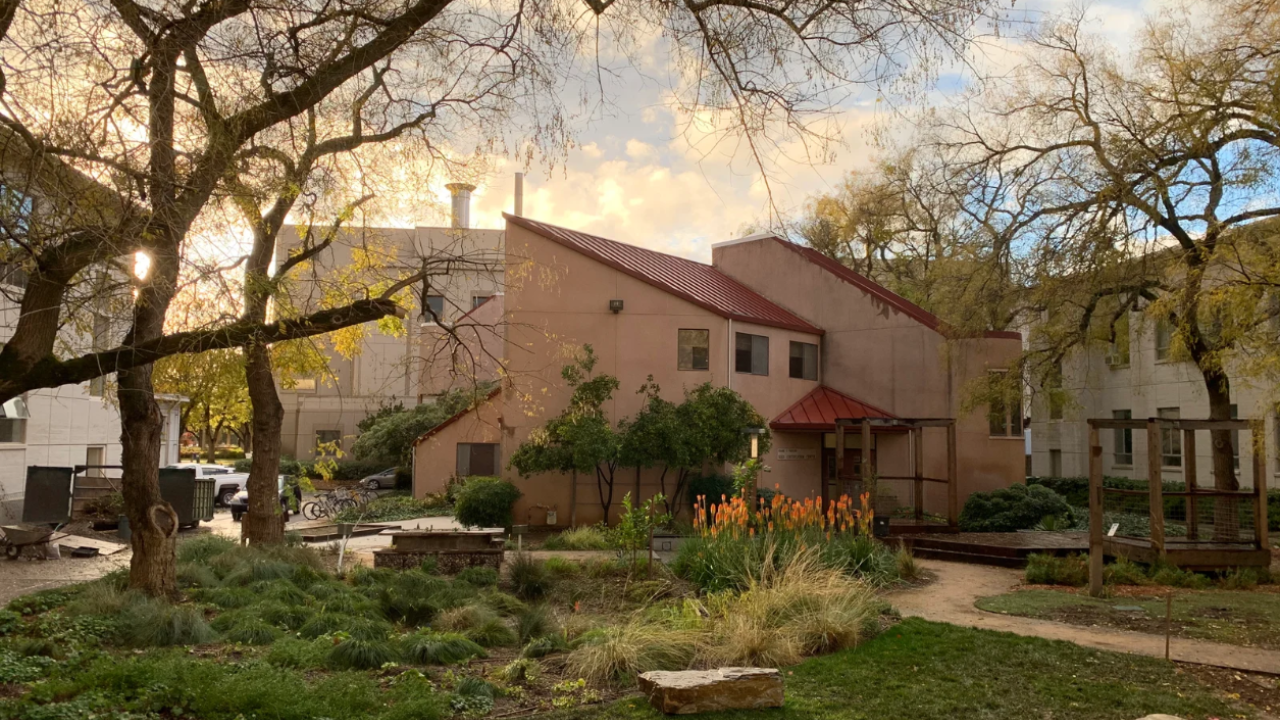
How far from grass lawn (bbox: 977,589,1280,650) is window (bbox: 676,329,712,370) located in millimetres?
11823

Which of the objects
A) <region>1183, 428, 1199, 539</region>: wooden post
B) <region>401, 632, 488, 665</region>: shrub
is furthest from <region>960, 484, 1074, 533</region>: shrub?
<region>401, 632, 488, 665</region>: shrub

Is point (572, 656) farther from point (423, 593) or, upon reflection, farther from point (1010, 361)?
point (1010, 361)

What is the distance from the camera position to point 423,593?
12.4m

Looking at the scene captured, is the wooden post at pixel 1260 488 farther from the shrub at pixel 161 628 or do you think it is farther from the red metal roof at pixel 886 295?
the shrub at pixel 161 628

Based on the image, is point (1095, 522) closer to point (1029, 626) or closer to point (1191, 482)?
point (1029, 626)

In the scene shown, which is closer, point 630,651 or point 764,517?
point 630,651

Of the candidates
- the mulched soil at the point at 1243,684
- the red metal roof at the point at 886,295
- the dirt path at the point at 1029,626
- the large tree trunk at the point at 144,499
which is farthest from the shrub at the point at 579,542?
the mulched soil at the point at 1243,684

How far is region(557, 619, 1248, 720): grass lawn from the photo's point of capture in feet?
24.4

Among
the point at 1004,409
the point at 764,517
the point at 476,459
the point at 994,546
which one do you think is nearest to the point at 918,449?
the point at 1004,409

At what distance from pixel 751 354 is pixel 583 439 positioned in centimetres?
603

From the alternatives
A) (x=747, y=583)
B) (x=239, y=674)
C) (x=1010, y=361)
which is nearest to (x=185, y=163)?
(x=239, y=674)

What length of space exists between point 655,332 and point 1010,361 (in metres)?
8.91

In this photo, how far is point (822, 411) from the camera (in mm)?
26859

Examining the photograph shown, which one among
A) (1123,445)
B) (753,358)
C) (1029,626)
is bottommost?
(1029,626)
